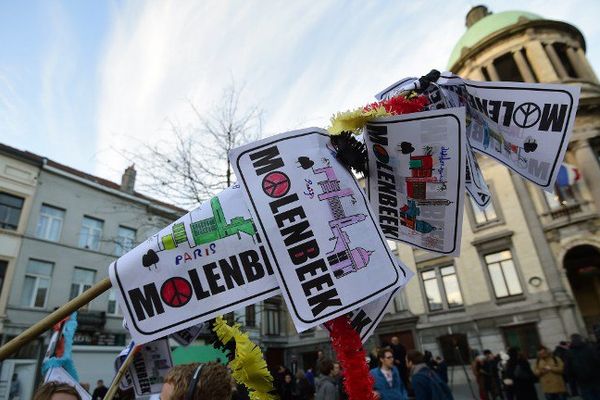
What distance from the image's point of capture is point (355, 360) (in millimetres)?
1599

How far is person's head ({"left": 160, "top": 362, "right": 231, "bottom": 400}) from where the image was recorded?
1733 mm

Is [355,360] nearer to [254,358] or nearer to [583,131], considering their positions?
[254,358]

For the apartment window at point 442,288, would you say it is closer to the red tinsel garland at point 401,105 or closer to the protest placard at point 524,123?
the protest placard at point 524,123

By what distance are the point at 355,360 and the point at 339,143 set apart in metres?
0.96

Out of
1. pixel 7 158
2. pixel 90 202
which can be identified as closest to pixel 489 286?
pixel 90 202

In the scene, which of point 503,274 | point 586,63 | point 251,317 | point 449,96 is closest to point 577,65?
point 586,63

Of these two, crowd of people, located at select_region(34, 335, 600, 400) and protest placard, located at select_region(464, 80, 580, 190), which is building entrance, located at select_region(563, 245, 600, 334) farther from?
protest placard, located at select_region(464, 80, 580, 190)

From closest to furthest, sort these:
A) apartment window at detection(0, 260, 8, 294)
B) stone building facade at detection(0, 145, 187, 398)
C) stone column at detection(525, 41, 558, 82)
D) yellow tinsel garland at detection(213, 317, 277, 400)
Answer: yellow tinsel garland at detection(213, 317, 277, 400) < stone building facade at detection(0, 145, 187, 398) < apartment window at detection(0, 260, 8, 294) < stone column at detection(525, 41, 558, 82)

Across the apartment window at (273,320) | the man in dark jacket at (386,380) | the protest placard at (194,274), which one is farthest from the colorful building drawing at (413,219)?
the apartment window at (273,320)

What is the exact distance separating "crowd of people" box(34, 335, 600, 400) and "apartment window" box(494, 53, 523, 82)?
18.0m

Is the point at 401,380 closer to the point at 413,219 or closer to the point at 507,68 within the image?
the point at 413,219

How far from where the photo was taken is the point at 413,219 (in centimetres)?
195

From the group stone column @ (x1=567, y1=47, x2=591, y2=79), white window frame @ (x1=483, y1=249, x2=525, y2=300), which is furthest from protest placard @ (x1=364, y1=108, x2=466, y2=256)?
stone column @ (x1=567, y1=47, x2=591, y2=79)

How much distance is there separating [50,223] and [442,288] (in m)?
21.8
